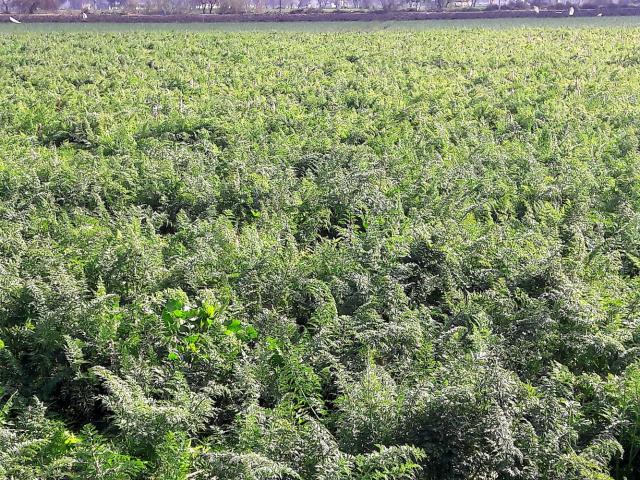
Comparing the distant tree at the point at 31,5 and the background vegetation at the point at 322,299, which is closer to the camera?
the background vegetation at the point at 322,299

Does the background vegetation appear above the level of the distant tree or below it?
below

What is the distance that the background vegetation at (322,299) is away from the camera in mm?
4266

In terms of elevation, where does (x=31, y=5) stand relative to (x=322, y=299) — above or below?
above

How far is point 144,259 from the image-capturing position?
6367 millimetres

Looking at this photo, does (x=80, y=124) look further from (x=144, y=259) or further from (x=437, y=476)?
(x=437, y=476)

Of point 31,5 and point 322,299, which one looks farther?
point 31,5

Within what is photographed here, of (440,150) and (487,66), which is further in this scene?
(487,66)

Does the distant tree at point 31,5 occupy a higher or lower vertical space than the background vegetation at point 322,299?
higher

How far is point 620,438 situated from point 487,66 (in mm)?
17812

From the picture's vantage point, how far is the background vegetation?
4.27 metres

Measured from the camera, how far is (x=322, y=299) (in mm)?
→ 5820

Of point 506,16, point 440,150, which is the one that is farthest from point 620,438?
point 506,16

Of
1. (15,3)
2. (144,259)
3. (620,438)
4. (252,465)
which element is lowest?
(620,438)

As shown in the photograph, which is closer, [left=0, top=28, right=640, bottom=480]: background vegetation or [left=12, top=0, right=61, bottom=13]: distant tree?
[left=0, top=28, right=640, bottom=480]: background vegetation
